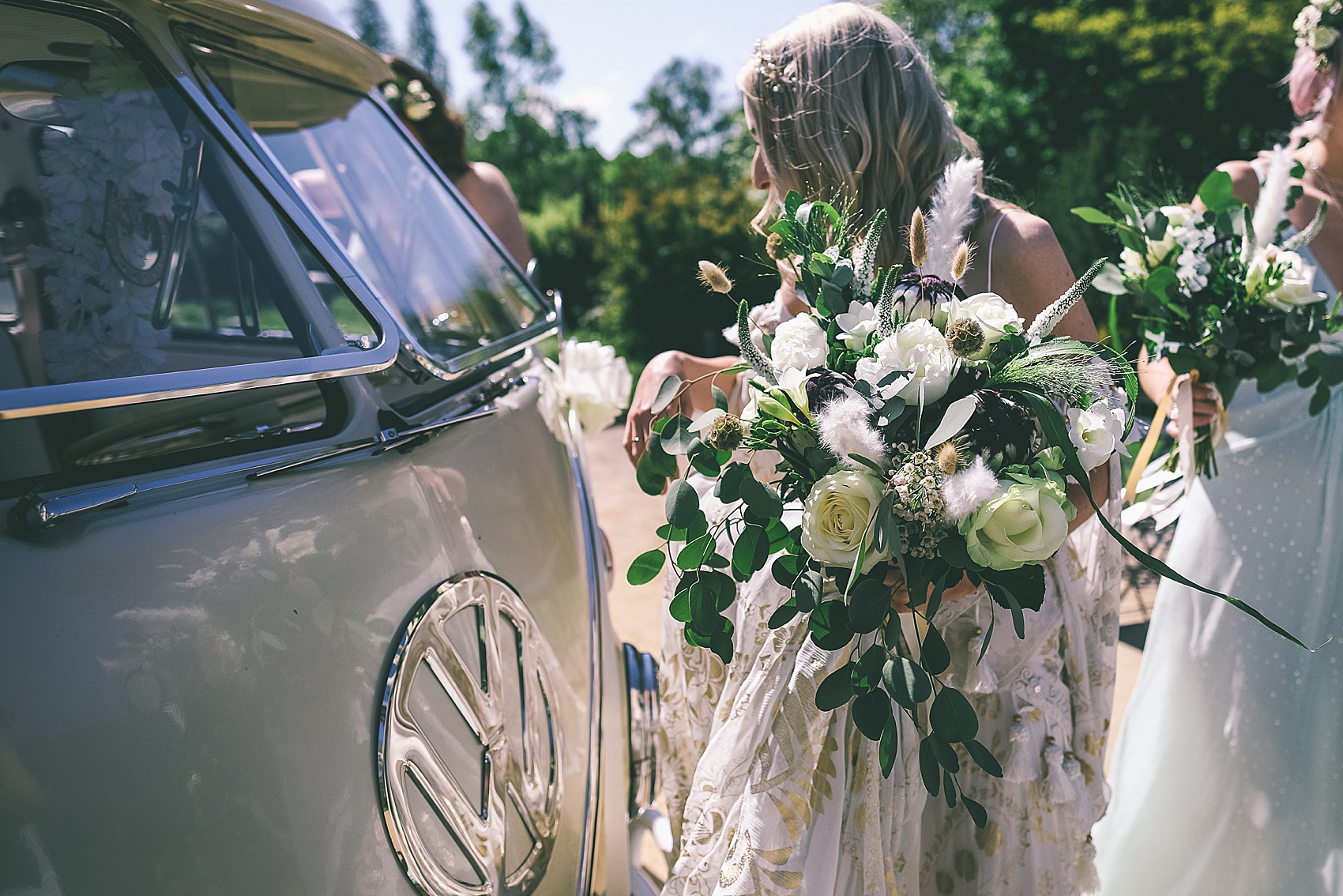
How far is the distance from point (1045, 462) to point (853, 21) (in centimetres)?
96

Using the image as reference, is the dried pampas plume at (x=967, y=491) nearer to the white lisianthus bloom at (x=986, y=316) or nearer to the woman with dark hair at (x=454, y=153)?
the white lisianthus bloom at (x=986, y=316)

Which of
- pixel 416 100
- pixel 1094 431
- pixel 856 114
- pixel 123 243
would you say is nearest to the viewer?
pixel 1094 431

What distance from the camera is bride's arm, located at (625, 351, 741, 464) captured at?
186 cm

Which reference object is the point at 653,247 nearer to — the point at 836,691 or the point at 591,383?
the point at 591,383

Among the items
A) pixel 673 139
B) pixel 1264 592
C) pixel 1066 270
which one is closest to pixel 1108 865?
pixel 1264 592

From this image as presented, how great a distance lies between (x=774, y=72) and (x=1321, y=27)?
5.46ft

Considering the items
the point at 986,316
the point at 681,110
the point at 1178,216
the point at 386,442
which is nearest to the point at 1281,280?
the point at 1178,216

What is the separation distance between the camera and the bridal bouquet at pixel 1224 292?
7.00ft

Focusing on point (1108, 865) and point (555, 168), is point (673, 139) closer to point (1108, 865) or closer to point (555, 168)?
point (555, 168)

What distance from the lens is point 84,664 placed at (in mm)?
881

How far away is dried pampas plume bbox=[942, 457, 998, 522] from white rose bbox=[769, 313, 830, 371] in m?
0.29

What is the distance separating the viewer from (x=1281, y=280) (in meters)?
2.13

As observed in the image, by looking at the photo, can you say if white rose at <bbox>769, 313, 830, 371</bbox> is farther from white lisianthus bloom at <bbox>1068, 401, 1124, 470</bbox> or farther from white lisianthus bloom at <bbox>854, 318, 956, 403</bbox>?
white lisianthus bloom at <bbox>1068, 401, 1124, 470</bbox>

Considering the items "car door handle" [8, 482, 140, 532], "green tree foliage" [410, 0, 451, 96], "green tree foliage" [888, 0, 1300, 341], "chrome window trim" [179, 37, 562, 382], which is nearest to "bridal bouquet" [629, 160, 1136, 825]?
"chrome window trim" [179, 37, 562, 382]
